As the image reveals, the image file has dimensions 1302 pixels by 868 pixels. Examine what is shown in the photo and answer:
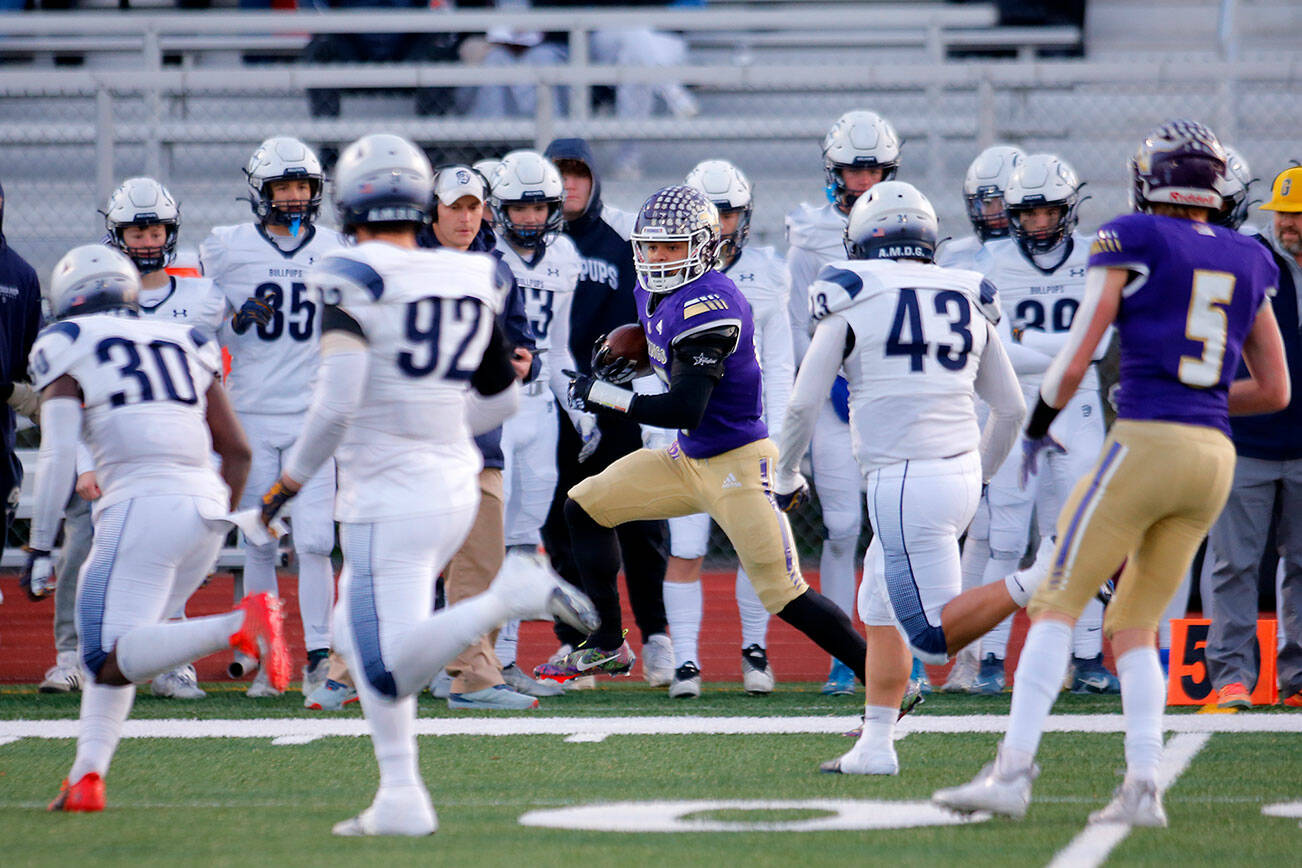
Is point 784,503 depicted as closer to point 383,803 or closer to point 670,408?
point 670,408

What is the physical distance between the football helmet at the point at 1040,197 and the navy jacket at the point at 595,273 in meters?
1.58

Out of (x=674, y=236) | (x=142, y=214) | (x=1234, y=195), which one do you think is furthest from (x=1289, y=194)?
(x=142, y=214)

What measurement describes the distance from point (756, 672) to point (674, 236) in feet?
6.37

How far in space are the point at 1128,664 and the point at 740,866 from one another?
1.09m

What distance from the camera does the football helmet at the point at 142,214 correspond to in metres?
6.41

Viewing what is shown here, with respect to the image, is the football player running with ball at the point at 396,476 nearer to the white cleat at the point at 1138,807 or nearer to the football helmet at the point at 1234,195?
the white cleat at the point at 1138,807

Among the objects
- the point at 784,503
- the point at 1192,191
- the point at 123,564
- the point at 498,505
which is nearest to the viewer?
the point at 1192,191

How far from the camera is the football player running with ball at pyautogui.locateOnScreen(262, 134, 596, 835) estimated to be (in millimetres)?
3760

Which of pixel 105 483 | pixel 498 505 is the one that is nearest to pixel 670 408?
pixel 498 505

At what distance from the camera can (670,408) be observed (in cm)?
512

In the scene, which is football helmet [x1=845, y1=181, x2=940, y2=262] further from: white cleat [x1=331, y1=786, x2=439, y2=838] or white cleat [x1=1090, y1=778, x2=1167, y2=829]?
white cleat [x1=331, y1=786, x2=439, y2=838]

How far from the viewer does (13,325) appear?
21.1 feet

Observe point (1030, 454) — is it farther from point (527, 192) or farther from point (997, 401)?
point (527, 192)

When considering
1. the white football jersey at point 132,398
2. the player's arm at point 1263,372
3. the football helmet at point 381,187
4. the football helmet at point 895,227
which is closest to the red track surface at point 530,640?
the football helmet at point 895,227
